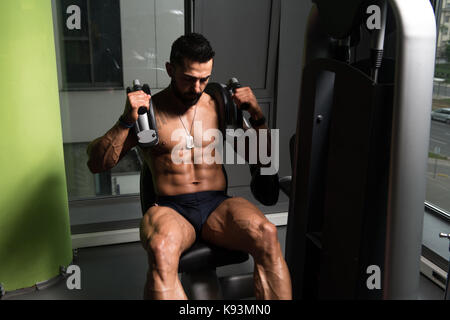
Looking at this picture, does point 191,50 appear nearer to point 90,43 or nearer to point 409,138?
point 409,138

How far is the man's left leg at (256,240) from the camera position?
1.72 meters

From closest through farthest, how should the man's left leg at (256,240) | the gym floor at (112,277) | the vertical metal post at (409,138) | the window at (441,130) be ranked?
the vertical metal post at (409,138) < the man's left leg at (256,240) < the gym floor at (112,277) < the window at (441,130)

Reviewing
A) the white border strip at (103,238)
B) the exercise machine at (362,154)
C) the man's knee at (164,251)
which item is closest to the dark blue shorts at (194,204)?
the man's knee at (164,251)

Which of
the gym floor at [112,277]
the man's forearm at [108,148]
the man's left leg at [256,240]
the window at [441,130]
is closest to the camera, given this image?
the man's left leg at [256,240]

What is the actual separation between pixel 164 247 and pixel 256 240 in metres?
0.36

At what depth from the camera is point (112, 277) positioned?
8.91ft

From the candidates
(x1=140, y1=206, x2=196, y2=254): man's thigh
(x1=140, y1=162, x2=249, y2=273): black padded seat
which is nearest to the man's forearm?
(x1=140, y1=206, x2=196, y2=254): man's thigh

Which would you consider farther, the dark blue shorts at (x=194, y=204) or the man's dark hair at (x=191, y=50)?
the dark blue shorts at (x=194, y=204)

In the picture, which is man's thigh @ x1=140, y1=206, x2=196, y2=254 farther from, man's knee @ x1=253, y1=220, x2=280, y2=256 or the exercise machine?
the exercise machine

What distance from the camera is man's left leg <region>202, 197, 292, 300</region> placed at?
1.72 meters

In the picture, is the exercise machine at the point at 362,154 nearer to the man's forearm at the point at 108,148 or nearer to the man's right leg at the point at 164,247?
the man's right leg at the point at 164,247

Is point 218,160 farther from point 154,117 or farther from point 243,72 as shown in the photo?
point 243,72

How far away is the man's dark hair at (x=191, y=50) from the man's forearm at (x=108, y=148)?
1.19 ft

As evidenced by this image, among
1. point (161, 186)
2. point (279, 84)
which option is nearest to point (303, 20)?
point (279, 84)
